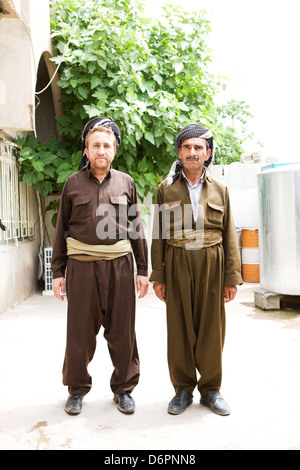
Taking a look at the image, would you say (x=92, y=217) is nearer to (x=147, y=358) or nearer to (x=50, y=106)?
(x=147, y=358)

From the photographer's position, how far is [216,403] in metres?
2.86

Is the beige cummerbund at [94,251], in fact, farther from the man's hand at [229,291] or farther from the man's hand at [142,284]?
the man's hand at [229,291]

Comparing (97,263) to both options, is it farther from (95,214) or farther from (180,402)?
(180,402)

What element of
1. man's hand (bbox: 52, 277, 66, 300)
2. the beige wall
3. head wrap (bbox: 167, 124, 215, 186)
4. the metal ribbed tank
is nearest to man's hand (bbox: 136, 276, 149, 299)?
man's hand (bbox: 52, 277, 66, 300)

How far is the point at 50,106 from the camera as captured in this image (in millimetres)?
8758

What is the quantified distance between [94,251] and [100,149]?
2.06 feet

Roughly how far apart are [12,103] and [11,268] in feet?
7.82

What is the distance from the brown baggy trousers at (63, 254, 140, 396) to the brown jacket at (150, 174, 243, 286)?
0.20 m

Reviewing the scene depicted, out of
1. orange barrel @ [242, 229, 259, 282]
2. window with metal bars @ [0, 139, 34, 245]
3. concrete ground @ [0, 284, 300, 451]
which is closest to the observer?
concrete ground @ [0, 284, 300, 451]

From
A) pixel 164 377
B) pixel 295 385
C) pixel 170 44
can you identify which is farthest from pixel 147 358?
pixel 170 44

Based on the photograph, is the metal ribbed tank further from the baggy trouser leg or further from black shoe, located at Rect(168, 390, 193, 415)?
the baggy trouser leg

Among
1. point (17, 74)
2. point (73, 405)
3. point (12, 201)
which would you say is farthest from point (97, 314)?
point (12, 201)

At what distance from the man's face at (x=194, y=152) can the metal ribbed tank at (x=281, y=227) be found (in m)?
3.12

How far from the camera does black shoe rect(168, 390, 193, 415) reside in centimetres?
284
